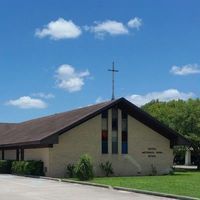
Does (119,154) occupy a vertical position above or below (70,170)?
above

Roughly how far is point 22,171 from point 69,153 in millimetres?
3442

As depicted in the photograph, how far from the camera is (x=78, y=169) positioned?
93.2 ft

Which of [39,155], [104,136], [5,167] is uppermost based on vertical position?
[104,136]

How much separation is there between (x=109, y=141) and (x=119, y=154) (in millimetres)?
1163

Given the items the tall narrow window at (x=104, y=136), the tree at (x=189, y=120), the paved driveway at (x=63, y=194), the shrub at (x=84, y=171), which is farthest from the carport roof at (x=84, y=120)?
the paved driveway at (x=63, y=194)

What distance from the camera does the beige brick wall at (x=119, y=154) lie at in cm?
3331

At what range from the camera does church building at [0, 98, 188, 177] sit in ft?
109

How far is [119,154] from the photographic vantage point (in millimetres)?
35375

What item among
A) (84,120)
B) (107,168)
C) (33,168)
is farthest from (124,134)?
(33,168)

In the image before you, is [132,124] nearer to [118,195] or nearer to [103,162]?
[103,162]

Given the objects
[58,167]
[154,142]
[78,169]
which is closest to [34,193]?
[78,169]

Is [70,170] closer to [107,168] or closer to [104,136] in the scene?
[107,168]

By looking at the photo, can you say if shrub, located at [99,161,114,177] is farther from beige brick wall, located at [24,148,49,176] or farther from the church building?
beige brick wall, located at [24,148,49,176]

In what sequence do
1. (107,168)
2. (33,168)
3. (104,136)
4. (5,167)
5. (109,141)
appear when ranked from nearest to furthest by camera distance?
(33,168)
(107,168)
(104,136)
(109,141)
(5,167)
